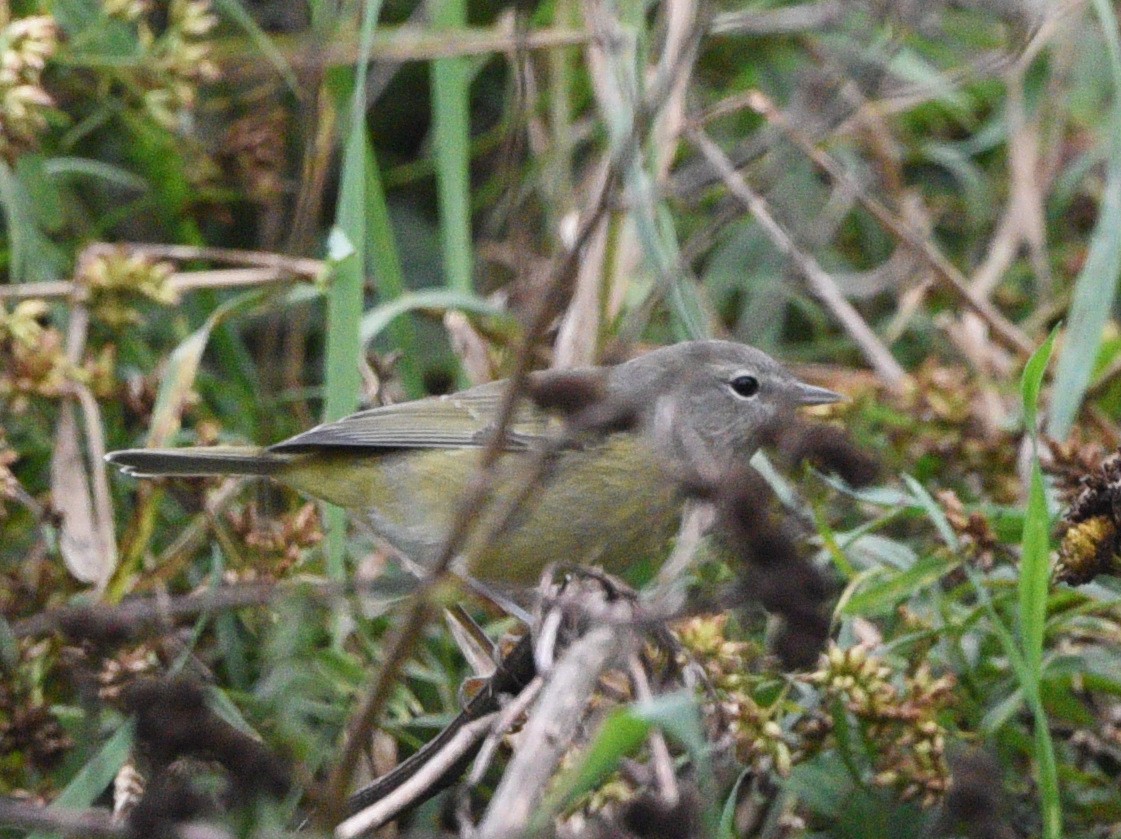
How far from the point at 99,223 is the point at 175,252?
0.39 meters

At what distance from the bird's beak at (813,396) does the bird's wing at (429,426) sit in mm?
544

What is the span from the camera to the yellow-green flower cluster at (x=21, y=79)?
3.31m

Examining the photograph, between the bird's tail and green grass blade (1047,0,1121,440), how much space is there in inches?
65.1

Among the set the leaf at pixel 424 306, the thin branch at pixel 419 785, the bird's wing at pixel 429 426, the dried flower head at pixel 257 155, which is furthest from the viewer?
the dried flower head at pixel 257 155

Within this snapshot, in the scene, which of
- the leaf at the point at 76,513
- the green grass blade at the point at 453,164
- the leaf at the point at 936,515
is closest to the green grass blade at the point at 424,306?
the green grass blade at the point at 453,164

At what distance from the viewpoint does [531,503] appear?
313cm

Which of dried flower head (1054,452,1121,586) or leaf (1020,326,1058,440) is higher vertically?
leaf (1020,326,1058,440)

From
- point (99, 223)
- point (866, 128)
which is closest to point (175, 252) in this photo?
point (99, 223)

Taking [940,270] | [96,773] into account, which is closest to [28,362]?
[96,773]

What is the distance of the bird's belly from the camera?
126 inches

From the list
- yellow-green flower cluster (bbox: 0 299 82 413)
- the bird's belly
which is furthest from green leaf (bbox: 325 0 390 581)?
yellow-green flower cluster (bbox: 0 299 82 413)

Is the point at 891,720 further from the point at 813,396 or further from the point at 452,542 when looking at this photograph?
the point at 452,542

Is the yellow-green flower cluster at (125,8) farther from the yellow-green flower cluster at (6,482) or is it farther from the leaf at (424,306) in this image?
the yellow-green flower cluster at (6,482)

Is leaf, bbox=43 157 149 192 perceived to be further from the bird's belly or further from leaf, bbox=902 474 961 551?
leaf, bbox=902 474 961 551
